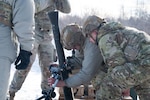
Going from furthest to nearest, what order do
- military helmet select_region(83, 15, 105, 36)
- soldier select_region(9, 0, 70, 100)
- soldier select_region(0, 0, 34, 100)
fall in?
soldier select_region(9, 0, 70, 100)
military helmet select_region(83, 15, 105, 36)
soldier select_region(0, 0, 34, 100)

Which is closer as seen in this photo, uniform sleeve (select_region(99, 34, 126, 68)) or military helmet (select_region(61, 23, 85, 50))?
uniform sleeve (select_region(99, 34, 126, 68))

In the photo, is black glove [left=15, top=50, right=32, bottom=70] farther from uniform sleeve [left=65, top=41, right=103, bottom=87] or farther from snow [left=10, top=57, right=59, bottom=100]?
snow [left=10, top=57, right=59, bottom=100]

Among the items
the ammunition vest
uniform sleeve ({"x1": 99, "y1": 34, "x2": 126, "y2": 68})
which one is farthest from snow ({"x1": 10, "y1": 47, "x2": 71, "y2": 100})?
the ammunition vest

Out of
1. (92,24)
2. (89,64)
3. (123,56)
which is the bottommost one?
(89,64)

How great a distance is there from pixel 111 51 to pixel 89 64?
18.9 inches

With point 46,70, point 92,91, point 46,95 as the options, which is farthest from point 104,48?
point 46,70

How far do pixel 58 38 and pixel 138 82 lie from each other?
1162mm

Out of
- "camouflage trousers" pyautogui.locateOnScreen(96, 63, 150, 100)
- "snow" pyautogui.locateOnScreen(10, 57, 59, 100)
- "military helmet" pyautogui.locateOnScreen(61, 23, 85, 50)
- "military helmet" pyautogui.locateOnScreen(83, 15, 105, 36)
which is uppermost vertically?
"military helmet" pyautogui.locateOnScreen(83, 15, 105, 36)

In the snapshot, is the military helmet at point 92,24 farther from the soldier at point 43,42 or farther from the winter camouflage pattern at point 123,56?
the soldier at point 43,42

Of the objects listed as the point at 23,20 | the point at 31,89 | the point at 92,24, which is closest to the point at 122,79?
the point at 92,24

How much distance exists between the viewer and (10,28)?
4.17 m

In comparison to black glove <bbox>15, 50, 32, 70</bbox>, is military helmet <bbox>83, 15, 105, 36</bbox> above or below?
above

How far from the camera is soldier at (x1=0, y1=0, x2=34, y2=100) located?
4.08m

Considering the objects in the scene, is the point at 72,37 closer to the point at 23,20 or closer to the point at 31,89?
the point at 23,20
